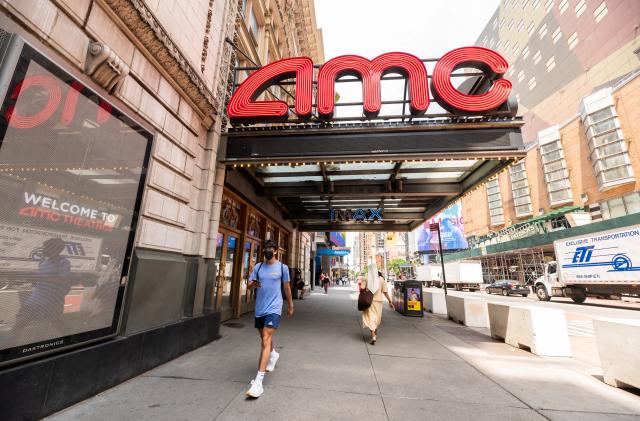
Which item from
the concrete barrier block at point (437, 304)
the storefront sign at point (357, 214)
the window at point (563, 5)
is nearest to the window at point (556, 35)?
the window at point (563, 5)

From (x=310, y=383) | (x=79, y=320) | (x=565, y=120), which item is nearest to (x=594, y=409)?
(x=310, y=383)

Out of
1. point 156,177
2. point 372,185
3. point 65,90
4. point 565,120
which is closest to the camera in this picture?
point 65,90

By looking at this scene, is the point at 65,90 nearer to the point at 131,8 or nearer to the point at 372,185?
the point at 131,8

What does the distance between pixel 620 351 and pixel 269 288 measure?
5.39m

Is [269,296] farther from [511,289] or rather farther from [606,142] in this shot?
[606,142]

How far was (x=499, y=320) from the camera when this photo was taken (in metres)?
7.08

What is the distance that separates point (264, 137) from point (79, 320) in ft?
16.6

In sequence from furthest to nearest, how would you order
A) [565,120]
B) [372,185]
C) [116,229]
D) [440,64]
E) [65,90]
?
[565,120]
[372,185]
[440,64]
[116,229]
[65,90]

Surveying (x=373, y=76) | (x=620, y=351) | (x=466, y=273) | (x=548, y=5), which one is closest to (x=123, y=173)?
(x=373, y=76)

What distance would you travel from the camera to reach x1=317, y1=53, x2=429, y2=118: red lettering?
21.9 ft

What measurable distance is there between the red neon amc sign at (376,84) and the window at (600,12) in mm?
54015

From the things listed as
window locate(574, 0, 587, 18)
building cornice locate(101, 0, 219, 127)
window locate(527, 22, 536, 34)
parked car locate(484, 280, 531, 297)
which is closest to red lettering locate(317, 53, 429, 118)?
building cornice locate(101, 0, 219, 127)

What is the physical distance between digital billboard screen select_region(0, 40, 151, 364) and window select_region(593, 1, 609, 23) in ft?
203

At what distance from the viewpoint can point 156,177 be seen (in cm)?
480
